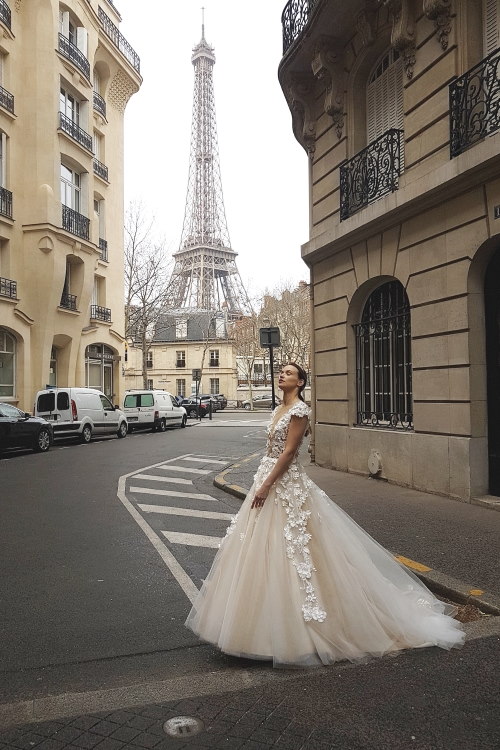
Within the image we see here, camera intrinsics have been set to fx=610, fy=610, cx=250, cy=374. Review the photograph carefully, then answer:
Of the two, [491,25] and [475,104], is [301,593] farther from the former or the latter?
[491,25]

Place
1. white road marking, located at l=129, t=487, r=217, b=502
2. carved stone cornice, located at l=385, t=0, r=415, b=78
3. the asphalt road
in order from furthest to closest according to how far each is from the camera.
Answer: white road marking, located at l=129, t=487, r=217, b=502 < carved stone cornice, located at l=385, t=0, r=415, b=78 < the asphalt road

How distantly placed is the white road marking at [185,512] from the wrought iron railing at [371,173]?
579 cm

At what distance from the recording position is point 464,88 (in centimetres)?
814

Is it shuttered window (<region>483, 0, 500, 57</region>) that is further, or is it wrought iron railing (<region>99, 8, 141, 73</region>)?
wrought iron railing (<region>99, 8, 141, 73</region>)

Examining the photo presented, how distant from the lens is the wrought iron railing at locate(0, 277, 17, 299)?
23.0 metres

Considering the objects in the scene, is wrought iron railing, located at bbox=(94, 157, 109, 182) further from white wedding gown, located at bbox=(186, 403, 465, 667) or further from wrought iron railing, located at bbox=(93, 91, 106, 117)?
white wedding gown, located at bbox=(186, 403, 465, 667)

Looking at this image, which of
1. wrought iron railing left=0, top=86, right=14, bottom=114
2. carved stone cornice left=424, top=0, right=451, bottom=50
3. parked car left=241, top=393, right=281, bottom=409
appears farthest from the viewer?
parked car left=241, top=393, right=281, bottom=409

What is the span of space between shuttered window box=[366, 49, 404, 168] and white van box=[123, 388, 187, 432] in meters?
18.3

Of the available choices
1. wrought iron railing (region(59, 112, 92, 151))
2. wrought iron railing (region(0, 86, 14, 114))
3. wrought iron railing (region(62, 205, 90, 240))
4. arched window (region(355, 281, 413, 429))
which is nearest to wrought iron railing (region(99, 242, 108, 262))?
wrought iron railing (region(62, 205, 90, 240))

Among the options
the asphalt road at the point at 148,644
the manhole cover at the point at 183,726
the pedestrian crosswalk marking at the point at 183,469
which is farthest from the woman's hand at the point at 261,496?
the pedestrian crosswalk marking at the point at 183,469

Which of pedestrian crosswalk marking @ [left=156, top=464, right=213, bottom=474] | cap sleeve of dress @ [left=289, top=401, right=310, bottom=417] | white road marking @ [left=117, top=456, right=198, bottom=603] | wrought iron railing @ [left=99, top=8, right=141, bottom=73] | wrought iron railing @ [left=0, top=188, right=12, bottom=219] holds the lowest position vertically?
white road marking @ [left=117, top=456, right=198, bottom=603]

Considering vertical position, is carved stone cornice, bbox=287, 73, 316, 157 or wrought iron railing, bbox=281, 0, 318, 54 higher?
wrought iron railing, bbox=281, 0, 318, 54

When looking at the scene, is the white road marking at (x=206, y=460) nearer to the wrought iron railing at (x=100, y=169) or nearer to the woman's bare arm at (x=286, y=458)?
the woman's bare arm at (x=286, y=458)

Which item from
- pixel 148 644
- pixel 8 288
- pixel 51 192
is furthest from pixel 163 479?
pixel 51 192
